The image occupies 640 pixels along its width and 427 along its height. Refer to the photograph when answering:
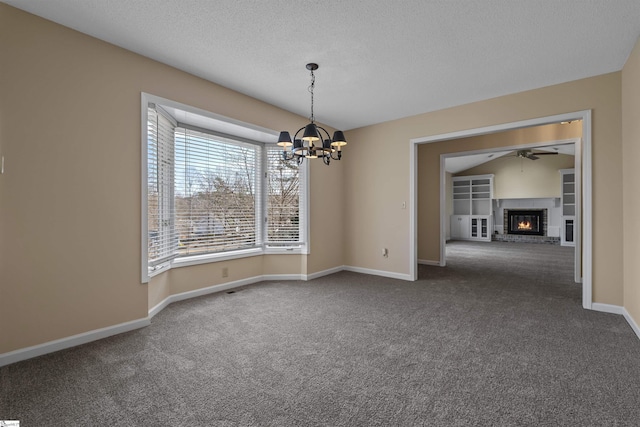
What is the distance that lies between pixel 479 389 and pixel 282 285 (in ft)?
10.5

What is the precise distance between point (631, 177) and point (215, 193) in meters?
4.93

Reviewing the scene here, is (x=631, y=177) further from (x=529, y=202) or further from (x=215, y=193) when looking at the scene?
(x=529, y=202)

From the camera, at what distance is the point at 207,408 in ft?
5.93

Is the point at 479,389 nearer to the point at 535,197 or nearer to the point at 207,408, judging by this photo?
the point at 207,408

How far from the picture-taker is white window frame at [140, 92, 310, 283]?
3145 millimetres

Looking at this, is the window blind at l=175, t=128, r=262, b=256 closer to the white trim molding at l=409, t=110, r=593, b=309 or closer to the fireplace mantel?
the white trim molding at l=409, t=110, r=593, b=309

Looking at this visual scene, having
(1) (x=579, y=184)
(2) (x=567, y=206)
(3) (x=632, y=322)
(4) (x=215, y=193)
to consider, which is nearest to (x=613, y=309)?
(3) (x=632, y=322)

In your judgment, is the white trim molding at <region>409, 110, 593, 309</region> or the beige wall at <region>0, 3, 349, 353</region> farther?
the white trim molding at <region>409, 110, 593, 309</region>

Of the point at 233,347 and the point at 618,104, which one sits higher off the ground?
the point at 618,104

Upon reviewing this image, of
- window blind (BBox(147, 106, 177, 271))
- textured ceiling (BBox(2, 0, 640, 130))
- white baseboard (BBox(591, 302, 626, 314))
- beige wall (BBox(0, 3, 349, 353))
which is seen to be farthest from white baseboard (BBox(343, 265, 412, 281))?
beige wall (BBox(0, 3, 349, 353))

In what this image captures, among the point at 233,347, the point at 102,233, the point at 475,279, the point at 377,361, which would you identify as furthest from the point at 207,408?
the point at 475,279

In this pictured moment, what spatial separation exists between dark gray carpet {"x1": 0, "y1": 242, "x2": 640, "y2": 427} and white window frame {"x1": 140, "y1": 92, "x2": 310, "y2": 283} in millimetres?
610

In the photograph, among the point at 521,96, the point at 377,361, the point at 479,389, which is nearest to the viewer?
the point at 479,389

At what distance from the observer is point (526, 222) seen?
11117 millimetres
